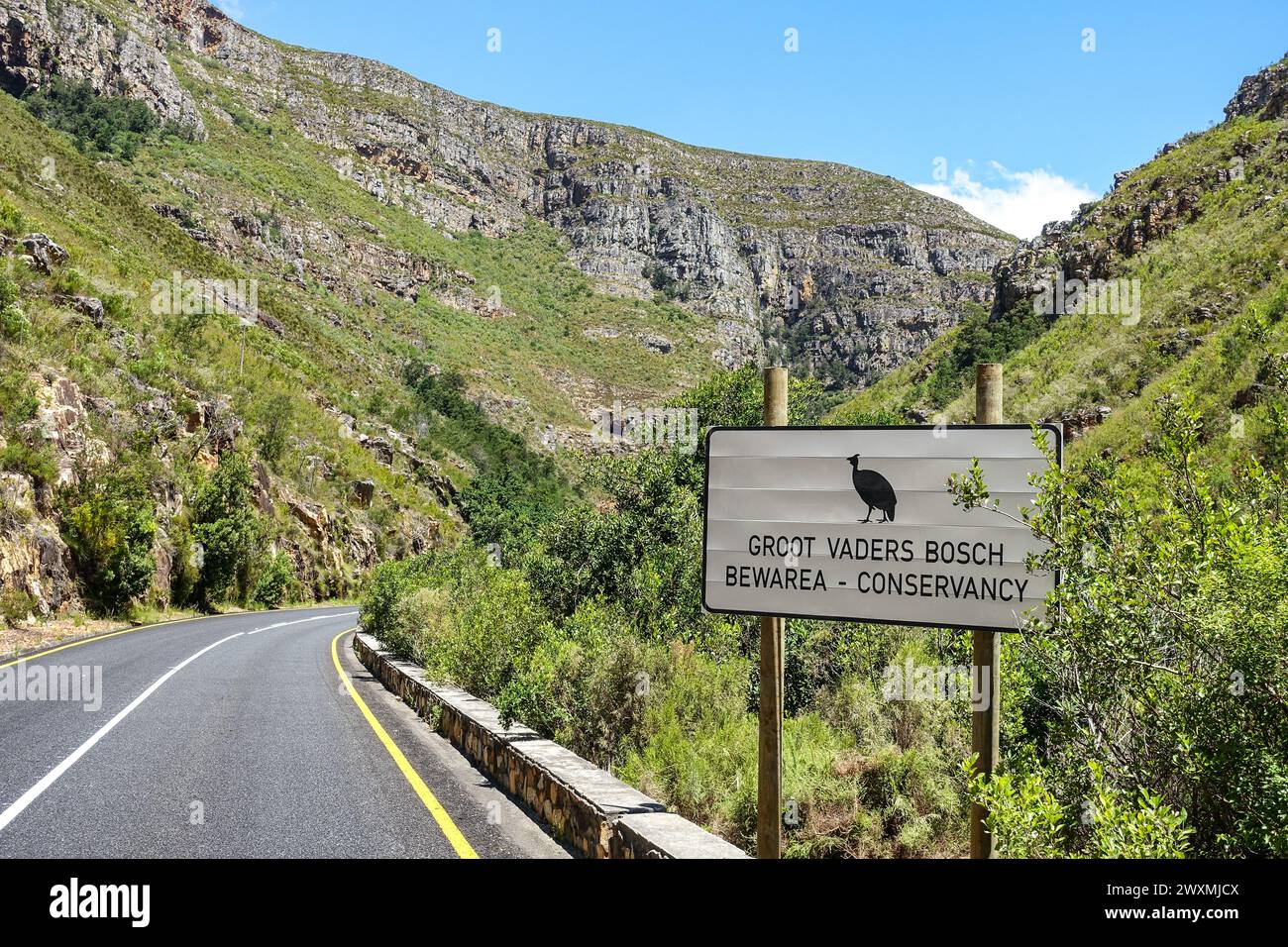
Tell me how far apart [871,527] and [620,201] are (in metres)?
174

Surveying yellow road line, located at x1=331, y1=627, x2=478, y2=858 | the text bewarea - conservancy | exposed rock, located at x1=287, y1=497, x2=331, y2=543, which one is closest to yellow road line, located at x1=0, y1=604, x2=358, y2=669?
yellow road line, located at x1=331, y1=627, x2=478, y2=858

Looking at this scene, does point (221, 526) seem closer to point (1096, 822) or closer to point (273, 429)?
point (273, 429)

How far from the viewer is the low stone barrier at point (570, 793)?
4.18 meters

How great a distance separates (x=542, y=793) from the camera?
5.91 m

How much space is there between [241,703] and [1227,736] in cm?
1119

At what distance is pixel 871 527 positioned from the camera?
3545 mm

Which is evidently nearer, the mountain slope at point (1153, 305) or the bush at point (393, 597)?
the bush at point (393, 597)

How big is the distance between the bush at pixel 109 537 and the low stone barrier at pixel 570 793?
1766cm

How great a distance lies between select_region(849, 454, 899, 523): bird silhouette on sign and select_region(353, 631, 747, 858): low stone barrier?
167 cm

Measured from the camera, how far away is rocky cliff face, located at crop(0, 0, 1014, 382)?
395 ft

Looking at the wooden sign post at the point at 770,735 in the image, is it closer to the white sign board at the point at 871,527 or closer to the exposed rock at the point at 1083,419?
the white sign board at the point at 871,527

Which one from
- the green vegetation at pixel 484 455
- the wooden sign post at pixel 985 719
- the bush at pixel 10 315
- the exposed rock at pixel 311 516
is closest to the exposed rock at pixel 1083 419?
the wooden sign post at pixel 985 719

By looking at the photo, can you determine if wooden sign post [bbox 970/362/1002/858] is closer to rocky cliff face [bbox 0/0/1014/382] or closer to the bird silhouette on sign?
the bird silhouette on sign

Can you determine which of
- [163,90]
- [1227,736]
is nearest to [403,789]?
[1227,736]
